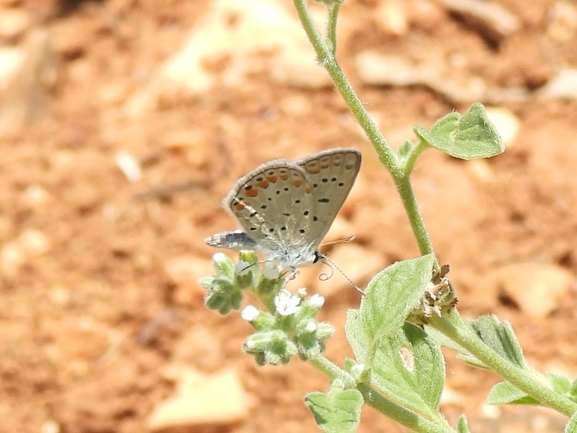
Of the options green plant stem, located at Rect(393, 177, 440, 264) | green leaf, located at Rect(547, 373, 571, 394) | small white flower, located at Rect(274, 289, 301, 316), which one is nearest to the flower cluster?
small white flower, located at Rect(274, 289, 301, 316)

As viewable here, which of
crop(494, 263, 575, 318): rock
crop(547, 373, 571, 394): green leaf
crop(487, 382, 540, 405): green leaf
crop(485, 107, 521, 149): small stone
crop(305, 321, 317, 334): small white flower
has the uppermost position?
crop(305, 321, 317, 334): small white flower

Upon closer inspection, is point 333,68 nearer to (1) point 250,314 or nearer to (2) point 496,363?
(1) point 250,314

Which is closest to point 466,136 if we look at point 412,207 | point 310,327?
point 412,207

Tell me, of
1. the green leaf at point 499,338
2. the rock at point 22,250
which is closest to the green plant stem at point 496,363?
the green leaf at point 499,338

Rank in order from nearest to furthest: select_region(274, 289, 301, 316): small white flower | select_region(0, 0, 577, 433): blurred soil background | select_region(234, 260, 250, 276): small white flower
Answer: select_region(274, 289, 301, 316): small white flower < select_region(234, 260, 250, 276): small white flower < select_region(0, 0, 577, 433): blurred soil background

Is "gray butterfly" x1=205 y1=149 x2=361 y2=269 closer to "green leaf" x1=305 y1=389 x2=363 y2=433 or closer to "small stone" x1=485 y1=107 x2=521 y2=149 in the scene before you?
"green leaf" x1=305 y1=389 x2=363 y2=433

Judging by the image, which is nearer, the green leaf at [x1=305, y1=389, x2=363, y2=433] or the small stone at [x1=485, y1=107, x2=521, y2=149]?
the green leaf at [x1=305, y1=389, x2=363, y2=433]
